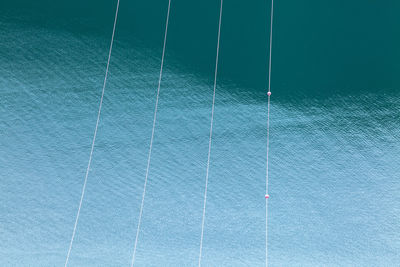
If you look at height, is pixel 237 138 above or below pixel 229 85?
below

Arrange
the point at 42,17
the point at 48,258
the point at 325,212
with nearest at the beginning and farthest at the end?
the point at 48,258 < the point at 325,212 < the point at 42,17

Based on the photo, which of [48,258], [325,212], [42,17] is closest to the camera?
[48,258]

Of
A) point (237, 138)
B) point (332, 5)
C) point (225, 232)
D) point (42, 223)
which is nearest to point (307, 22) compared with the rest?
point (332, 5)

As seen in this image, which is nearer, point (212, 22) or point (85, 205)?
point (85, 205)

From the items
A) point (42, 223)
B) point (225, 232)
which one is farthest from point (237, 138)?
point (42, 223)

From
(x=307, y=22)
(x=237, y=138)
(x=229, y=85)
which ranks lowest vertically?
(x=237, y=138)

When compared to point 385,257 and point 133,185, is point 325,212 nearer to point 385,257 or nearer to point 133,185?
point 385,257

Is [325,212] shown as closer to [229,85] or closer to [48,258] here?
[229,85]
